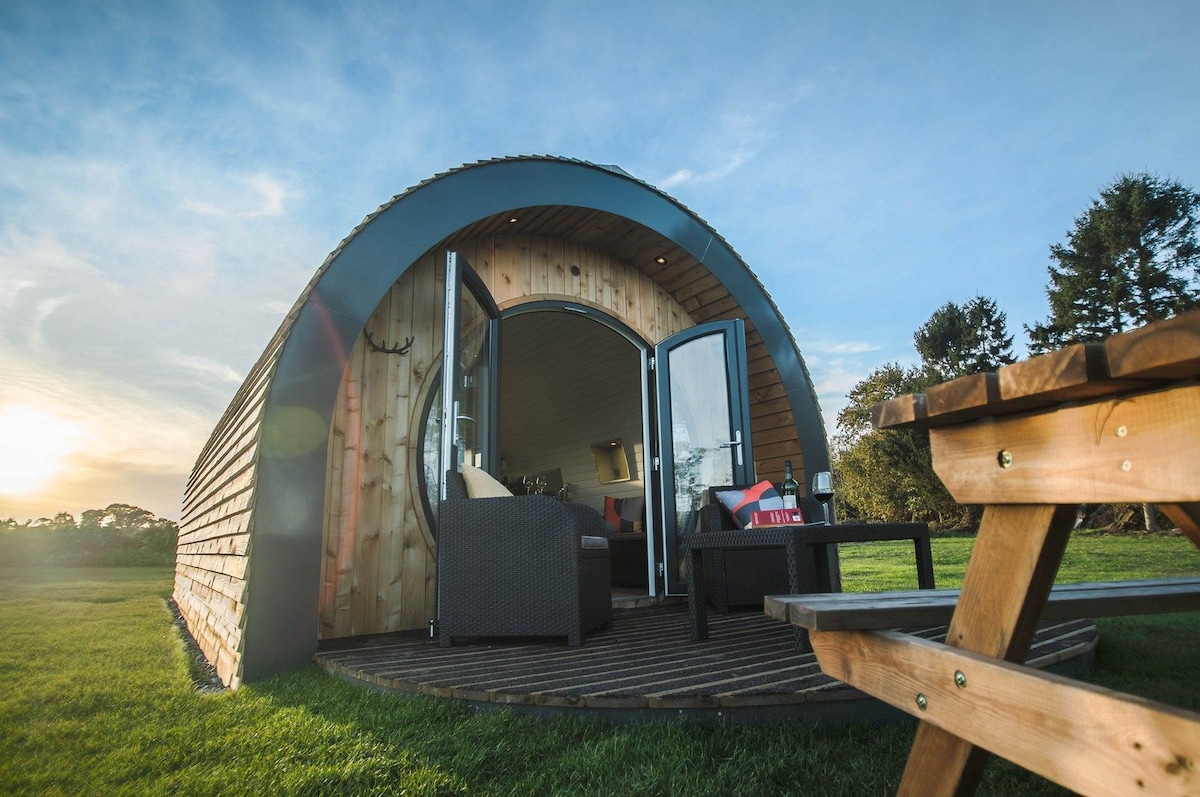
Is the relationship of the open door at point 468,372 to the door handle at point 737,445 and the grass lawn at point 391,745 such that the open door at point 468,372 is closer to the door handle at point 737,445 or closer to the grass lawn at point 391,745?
the grass lawn at point 391,745

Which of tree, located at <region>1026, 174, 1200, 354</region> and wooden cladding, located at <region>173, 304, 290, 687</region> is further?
tree, located at <region>1026, 174, 1200, 354</region>

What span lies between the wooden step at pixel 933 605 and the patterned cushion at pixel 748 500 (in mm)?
2587

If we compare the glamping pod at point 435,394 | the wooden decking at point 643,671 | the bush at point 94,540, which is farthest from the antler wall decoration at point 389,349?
the bush at point 94,540

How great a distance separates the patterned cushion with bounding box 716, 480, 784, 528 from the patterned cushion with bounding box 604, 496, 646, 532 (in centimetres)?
307

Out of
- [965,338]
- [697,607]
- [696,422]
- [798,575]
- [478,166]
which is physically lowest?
[697,607]

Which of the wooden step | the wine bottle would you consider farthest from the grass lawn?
the wine bottle

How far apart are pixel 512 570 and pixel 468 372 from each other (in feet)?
4.85

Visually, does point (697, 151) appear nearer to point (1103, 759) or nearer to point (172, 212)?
point (172, 212)

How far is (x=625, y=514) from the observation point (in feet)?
26.1

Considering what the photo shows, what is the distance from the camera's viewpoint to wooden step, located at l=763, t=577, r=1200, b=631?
1200mm

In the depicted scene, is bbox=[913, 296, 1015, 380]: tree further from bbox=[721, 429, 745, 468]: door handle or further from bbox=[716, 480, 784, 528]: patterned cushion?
bbox=[716, 480, 784, 528]: patterned cushion

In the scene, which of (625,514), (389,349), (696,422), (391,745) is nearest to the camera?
(391,745)

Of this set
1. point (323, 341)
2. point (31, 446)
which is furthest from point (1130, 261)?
point (31, 446)

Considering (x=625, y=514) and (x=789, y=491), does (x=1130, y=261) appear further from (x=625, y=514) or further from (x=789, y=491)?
(x=789, y=491)
